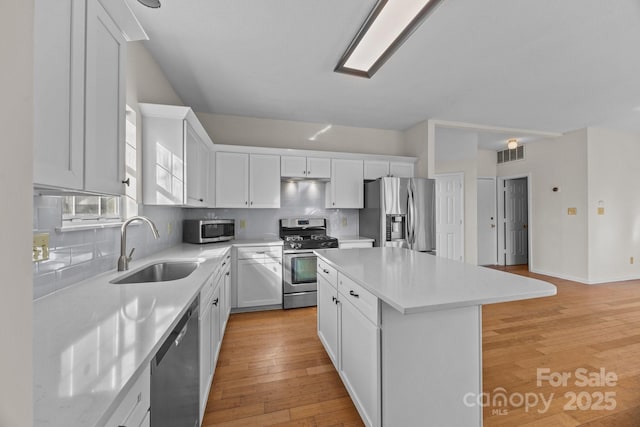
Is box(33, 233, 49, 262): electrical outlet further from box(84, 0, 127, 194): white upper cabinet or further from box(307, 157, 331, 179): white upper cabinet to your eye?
box(307, 157, 331, 179): white upper cabinet

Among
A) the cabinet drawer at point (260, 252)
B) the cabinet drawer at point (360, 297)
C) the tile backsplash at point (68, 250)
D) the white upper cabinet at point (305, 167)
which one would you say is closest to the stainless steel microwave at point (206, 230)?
the cabinet drawer at point (260, 252)

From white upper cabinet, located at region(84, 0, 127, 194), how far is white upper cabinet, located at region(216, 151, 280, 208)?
235cm

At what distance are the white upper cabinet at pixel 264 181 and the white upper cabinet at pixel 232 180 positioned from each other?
0.07 m

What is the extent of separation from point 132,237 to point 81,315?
120 centimetres

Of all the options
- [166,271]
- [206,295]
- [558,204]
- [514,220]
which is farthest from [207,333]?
[514,220]

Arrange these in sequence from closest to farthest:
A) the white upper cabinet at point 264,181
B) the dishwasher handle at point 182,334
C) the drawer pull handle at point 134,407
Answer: the drawer pull handle at point 134,407
the dishwasher handle at point 182,334
the white upper cabinet at point 264,181

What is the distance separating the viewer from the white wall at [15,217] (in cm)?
30

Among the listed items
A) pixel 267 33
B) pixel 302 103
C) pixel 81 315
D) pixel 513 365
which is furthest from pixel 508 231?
pixel 81 315

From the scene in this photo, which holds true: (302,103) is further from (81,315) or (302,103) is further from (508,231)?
(508,231)

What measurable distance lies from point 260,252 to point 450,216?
389cm

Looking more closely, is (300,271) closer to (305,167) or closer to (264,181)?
(264,181)

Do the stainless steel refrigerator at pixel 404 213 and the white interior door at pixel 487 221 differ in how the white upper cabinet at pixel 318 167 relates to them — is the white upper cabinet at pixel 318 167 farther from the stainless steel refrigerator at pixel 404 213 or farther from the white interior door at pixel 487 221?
the white interior door at pixel 487 221

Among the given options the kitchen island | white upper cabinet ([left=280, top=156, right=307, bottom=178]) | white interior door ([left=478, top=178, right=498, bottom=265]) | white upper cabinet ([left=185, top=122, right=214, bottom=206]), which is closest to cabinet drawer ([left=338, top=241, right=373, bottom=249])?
white upper cabinet ([left=280, top=156, right=307, bottom=178])

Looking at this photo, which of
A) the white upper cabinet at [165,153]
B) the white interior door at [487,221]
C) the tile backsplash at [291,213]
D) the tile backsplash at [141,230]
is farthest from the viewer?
the white interior door at [487,221]
